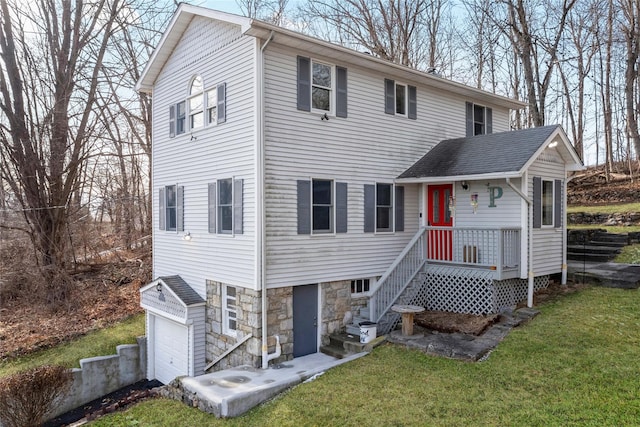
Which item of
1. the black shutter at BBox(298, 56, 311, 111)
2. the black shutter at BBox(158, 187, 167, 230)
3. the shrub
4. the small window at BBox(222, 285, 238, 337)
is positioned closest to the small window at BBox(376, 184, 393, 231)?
the black shutter at BBox(298, 56, 311, 111)

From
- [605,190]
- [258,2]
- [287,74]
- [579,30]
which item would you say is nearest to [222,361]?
[287,74]

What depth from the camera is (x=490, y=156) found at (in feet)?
35.3

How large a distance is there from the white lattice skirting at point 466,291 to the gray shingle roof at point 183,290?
5.53 m

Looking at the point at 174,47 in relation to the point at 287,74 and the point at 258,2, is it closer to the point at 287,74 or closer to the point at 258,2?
the point at 287,74

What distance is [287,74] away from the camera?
932cm

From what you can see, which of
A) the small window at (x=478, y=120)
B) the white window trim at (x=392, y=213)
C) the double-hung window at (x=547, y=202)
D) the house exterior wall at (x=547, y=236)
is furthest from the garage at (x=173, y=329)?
the small window at (x=478, y=120)

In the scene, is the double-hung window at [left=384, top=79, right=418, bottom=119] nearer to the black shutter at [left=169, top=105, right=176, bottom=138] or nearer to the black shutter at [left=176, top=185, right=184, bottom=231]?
the black shutter at [left=169, top=105, right=176, bottom=138]

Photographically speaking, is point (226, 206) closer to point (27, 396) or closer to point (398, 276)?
point (398, 276)

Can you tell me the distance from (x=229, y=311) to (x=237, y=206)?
249 cm

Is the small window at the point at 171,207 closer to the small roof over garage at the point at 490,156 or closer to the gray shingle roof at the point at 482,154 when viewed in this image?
the small roof over garage at the point at 490,156

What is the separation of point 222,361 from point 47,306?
29.4 feet

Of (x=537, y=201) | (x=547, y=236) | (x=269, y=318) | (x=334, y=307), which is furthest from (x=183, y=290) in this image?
(x=547, y=236)

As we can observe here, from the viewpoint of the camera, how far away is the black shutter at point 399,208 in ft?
37.5

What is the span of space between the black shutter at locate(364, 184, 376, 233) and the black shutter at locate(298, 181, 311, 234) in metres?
1.79
